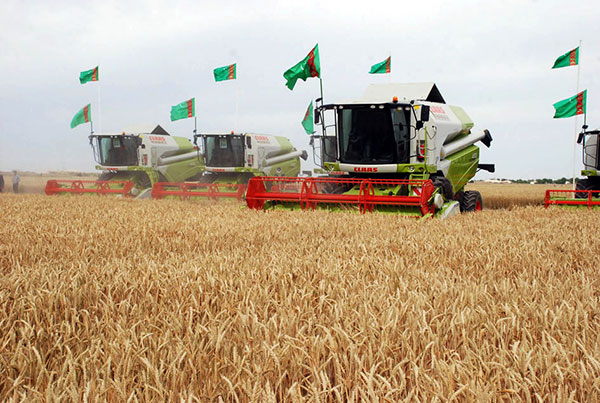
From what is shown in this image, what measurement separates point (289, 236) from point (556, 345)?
4.10 m

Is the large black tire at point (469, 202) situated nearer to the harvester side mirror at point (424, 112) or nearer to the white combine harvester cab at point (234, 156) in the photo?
the harvester side mirror at point (424, 112)

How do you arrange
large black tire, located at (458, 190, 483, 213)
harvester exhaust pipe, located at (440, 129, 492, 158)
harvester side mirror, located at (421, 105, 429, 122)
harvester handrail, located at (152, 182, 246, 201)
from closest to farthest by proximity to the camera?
harvester side mirror, located at (421, 105, 429, 122) < harvester exhaust pipe, located at (440, 129, 492, 158) < large black tire, located at (458, 190, 483, 213) < harvester handrail, located at (152, 182, 246, 201)

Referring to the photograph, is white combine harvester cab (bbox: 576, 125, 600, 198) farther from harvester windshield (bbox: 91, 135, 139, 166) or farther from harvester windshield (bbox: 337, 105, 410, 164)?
harvester windshield (bbox: 91, 135, 139, 166)

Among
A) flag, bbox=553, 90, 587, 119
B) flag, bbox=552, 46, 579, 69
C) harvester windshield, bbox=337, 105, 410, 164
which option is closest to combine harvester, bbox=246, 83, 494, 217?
harvester windshield, bbox=337, 105, 410, 164

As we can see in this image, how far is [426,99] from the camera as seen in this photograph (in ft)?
39.3

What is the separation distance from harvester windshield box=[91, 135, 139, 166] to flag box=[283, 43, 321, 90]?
7442 mm

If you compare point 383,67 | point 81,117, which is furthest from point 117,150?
point 383,67

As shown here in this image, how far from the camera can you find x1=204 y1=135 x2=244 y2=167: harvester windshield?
18.6 m

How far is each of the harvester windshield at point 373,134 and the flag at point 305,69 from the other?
10.2 ft

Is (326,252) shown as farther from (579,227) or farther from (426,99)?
(426,99)

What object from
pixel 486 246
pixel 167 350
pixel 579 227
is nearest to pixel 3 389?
pixel 167 350

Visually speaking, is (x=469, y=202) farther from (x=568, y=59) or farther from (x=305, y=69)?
(x=568, y=59)

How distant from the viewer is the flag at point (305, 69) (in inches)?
528

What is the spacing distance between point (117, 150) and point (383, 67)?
10308 millimetres
